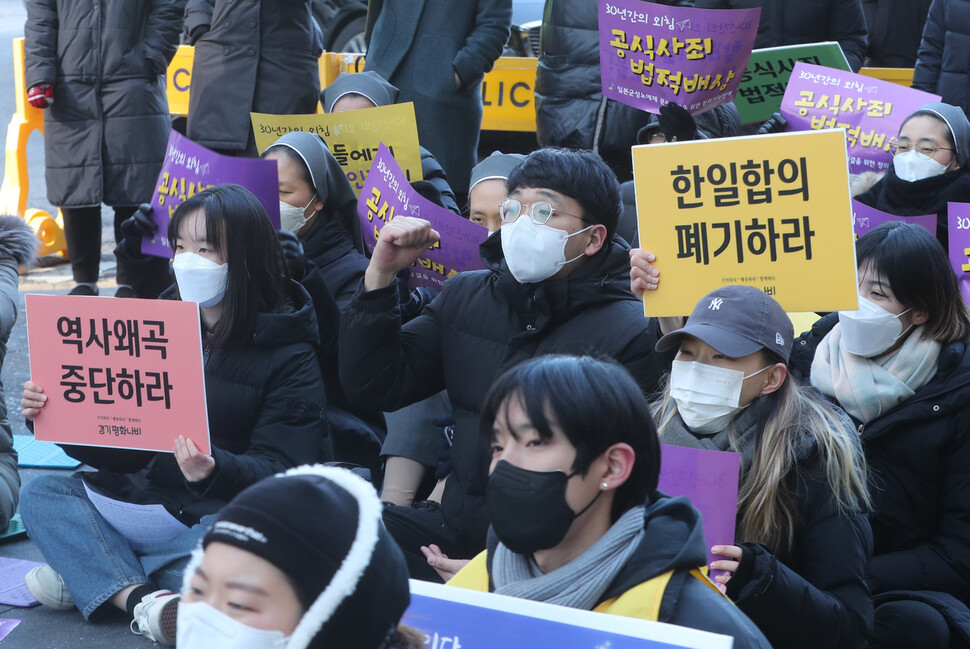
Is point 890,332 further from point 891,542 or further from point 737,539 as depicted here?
point 737,539

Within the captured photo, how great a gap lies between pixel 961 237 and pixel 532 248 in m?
1.96

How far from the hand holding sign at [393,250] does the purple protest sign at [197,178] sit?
1.10m

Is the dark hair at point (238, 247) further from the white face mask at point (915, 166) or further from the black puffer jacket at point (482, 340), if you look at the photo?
the white face mask at point (915, 166)

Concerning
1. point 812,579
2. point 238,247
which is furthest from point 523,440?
point 238,247

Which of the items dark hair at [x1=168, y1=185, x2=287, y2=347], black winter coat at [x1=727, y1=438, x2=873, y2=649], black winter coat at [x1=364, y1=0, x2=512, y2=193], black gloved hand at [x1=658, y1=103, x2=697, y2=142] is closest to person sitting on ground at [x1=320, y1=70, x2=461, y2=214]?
black winter coat at [x1=364, y1=0, x2=512, y2=193]

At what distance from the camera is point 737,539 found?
2770mm

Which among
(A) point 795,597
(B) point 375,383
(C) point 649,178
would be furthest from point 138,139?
(A) point 795,597

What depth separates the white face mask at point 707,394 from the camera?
9.26ft

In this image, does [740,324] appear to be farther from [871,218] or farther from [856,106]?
[856,106]

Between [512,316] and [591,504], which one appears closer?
[591,504]

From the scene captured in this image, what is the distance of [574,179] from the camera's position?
342cm

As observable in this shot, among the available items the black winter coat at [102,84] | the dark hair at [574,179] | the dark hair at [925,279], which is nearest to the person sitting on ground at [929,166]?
the dark hair at [925,279]

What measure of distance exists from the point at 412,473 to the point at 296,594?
8.10 feet

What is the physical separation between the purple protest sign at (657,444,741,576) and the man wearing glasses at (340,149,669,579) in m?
0.66
